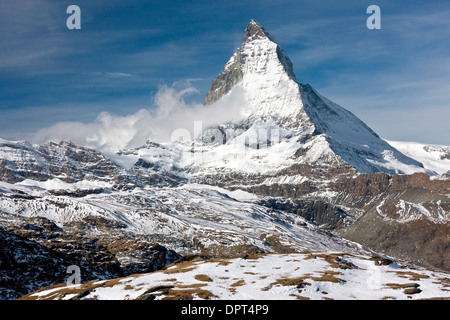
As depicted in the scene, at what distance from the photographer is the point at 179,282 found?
132250 mm

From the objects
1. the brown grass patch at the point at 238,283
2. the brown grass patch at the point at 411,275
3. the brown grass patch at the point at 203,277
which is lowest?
the brown grass patch at the point at 411,275

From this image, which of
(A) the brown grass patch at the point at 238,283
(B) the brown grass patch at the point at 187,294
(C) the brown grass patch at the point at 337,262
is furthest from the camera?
(C) the brown grass patch at the point at 337,262

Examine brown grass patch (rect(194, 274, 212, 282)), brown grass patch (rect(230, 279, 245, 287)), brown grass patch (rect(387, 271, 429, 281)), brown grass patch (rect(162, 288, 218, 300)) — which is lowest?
brown grass patch (rect(387, 271, 429, 281))

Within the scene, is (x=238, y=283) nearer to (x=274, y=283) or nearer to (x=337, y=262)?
(x=274, y=283)

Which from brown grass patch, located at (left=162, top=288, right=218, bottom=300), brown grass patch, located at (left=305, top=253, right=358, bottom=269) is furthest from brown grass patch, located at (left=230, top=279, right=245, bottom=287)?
brown grass patch, located at (left=305, top=253, right=358, bottom=269)

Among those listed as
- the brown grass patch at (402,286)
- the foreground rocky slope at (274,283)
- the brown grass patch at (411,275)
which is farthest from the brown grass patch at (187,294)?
the brown grass patch at (411,275)

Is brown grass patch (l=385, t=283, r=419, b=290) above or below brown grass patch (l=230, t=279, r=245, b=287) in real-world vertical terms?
below

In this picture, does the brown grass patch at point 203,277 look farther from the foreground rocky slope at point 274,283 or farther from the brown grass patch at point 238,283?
the brown grass patch at point 238,283

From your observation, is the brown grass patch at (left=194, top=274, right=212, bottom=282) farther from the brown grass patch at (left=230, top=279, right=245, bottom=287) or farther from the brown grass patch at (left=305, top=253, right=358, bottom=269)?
the brown grass patch at (left=305, top=253, right=358, bottom=269)

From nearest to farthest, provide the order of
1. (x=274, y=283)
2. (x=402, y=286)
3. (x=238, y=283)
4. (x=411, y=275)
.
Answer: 1. (x=402, y=286)
2. (x=274, y=283)
3. (x=238, y=283)
4. (x=411, y=275)

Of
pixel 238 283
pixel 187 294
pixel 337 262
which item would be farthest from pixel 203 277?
pixel 337 262

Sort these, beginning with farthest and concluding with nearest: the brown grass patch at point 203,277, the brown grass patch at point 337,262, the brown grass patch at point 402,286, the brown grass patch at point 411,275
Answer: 1. the brown grass patch at point 337,262
2. the brown grass patch at point 411,275
3. the brown grass patch at point 203,277
4. the brown grass patch at point 402,286

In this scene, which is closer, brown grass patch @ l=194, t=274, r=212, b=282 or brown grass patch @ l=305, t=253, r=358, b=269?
brown grass patch @ l=194, t=274, r=212, b=282
